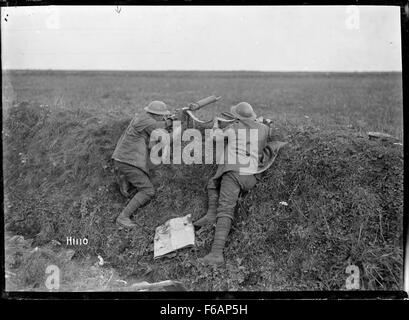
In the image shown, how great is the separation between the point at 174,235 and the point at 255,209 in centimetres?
114

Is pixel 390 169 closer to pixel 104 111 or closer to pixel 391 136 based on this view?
pixel 391 136

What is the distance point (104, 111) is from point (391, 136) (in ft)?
13.8

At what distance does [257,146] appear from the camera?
688 cm

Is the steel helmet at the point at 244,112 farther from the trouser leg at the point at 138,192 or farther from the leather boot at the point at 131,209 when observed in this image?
the leather boot at the point at 131,209

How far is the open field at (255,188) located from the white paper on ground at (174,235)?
0.10 meters

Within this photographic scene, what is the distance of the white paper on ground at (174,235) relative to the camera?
6.75m

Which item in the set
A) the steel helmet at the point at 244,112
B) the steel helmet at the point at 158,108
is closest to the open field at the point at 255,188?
the steel helmet at the point at 158,108

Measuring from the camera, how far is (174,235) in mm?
6812

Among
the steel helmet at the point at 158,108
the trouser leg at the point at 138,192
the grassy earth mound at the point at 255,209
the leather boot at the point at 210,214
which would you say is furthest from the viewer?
the steel helmet at the point at 158,108

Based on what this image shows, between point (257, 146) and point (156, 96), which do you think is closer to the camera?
point (257, 146)

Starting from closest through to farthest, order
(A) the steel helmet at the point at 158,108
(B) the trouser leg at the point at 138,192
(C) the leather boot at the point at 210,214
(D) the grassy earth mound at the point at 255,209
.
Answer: (D) the grassy earth mound at the point at 255,209 < (C) the leather boot at the point at 210,214 < (B) the trouser leg at the point at 138,192 < (A) the steel helmet at the point at 158,108

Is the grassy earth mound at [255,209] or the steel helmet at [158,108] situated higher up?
the steel helmet at [158,108]
